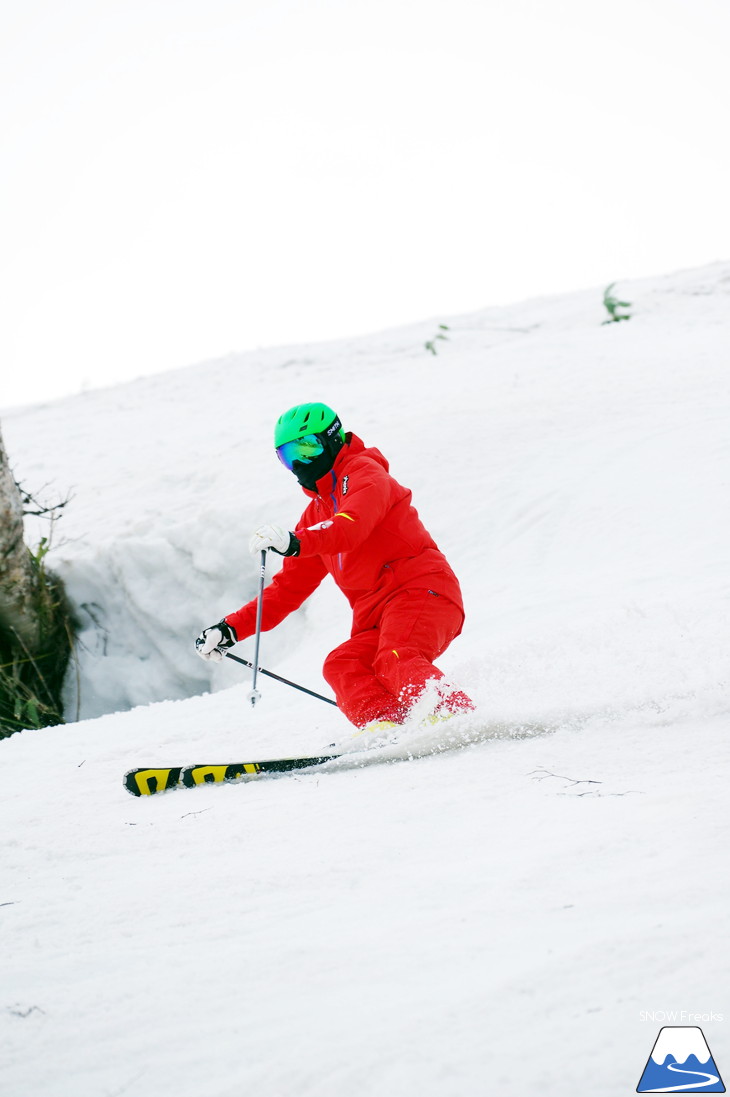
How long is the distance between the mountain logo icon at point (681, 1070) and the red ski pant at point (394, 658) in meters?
2.17

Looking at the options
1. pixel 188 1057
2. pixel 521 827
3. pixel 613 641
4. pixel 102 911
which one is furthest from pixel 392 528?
pixel 188 1057

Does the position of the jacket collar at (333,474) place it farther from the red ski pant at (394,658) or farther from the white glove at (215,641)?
the white glove at (215,641)

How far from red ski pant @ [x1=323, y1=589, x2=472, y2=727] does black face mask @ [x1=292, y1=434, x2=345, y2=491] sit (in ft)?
2.24

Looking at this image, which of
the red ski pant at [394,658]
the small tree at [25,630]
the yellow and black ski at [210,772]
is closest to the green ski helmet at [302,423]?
the red ski pant at [394,658]

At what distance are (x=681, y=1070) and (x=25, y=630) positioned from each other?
218 inches

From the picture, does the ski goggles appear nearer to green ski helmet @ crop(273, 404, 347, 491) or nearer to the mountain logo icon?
green ski helmet @ crop(273, 404, 347, 491)

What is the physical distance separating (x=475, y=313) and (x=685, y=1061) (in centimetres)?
1330

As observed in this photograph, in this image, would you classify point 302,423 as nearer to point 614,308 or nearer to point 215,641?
point 215,641

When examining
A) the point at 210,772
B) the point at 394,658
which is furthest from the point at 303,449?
the point at 210,772

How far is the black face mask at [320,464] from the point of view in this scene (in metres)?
4.01

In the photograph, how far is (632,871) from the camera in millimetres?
Result: 1842

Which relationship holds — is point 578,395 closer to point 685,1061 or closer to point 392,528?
point 392,528

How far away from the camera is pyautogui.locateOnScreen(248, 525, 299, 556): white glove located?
3594mm

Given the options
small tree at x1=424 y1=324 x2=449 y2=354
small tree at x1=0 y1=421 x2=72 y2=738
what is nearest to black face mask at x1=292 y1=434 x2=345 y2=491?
small tree at x1=0 y1=421 x2=72 y2=738
